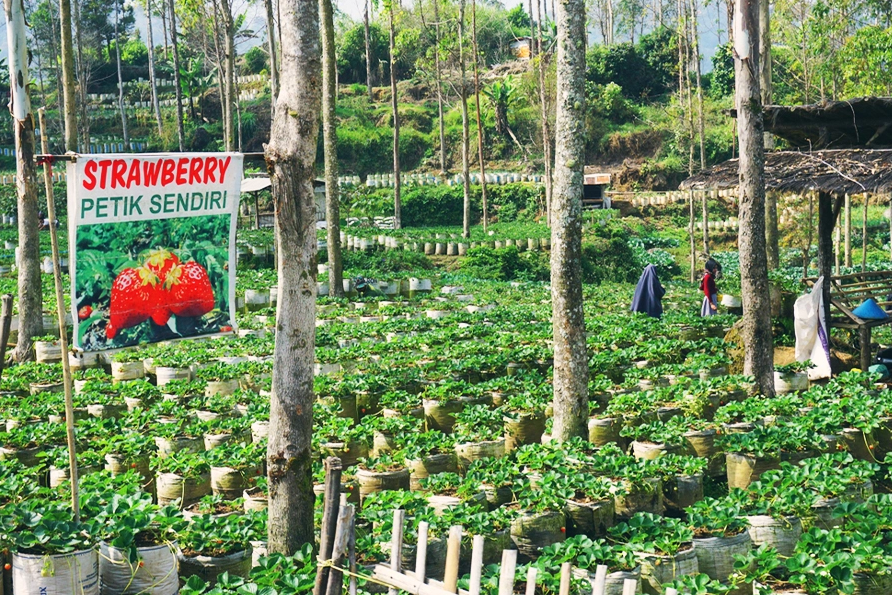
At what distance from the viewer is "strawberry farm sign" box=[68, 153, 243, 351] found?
5.02 meters

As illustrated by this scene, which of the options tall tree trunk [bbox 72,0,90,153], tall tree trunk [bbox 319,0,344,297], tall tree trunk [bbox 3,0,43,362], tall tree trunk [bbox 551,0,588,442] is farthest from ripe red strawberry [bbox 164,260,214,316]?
tall tree trunk [bbox 72,0,90,153]

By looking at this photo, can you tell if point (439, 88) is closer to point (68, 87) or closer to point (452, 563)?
point (68, 87)

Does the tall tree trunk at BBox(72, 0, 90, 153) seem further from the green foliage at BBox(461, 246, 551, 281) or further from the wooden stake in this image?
the wooden stake

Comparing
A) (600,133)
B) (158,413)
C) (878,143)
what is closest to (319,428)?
(158,413)

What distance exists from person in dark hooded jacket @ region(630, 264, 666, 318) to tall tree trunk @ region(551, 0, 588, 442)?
7.88 m

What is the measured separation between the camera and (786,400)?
8.73m

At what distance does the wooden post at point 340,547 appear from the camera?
4.24 meters

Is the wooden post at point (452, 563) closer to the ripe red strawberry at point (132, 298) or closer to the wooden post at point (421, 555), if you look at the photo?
the wooden post at point (421, 555)

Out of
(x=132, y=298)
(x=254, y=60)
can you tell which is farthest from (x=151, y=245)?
(x=254, y=60)

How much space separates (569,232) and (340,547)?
437 cm

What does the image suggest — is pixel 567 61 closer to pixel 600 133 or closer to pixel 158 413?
pixel 158 413

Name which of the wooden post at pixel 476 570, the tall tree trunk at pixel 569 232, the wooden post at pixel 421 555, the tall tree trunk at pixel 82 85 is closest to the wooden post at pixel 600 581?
the wooden post at pixel 476 570

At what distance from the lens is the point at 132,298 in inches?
208

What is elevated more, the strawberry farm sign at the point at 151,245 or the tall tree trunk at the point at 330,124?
the tall tree trunk at the point at 330,124
